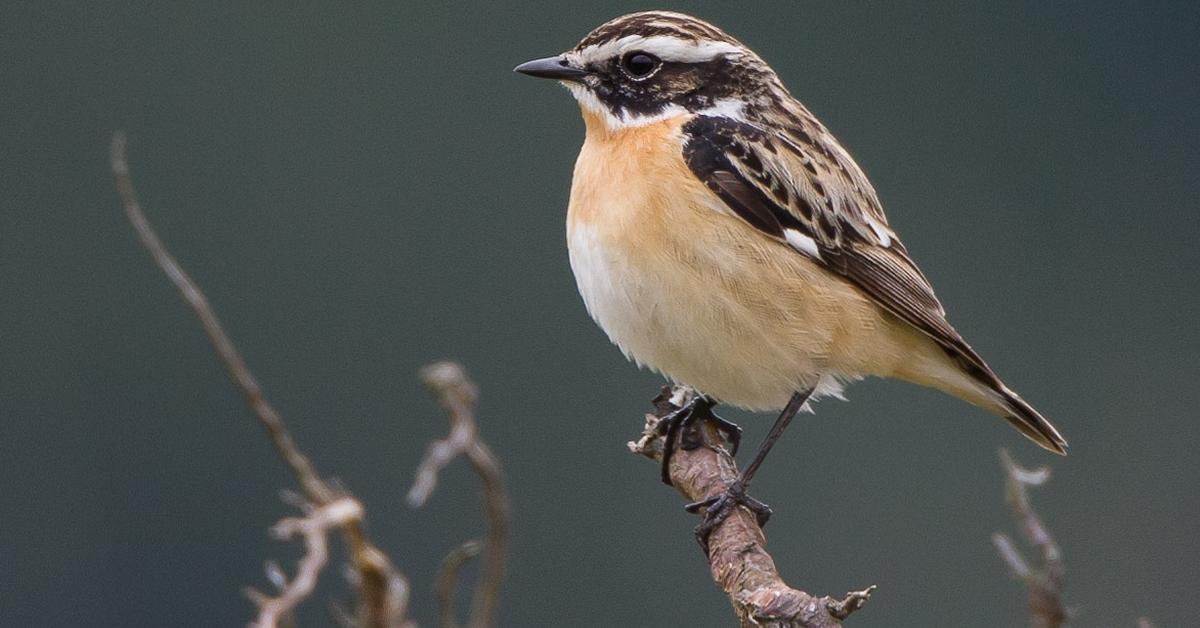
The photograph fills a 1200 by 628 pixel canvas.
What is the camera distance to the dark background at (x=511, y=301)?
23.4 metres

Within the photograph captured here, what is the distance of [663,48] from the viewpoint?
6555 millimetres

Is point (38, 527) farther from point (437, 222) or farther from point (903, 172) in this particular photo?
point (903, 172)

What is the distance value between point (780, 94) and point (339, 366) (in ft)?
63.3

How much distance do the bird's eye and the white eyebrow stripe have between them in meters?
0.03

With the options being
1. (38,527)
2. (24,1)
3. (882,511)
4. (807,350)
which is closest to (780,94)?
(807,350)

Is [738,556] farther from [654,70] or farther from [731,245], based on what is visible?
[654,70]

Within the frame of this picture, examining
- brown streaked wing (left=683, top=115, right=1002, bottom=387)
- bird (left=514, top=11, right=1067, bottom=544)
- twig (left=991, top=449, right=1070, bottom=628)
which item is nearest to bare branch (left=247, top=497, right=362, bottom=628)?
twig (left=991, top=449, right=1070, bottom=628)

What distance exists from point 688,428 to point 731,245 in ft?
2.17

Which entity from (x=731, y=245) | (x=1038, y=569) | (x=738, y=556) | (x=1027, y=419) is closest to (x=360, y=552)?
(x=1038, y=569)

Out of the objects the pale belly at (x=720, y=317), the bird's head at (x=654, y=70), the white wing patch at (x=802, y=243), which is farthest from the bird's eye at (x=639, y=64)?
the white wing patch at (x=802, y=243)

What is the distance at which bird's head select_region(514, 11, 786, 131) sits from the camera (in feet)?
21.5

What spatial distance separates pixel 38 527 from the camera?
25844mm

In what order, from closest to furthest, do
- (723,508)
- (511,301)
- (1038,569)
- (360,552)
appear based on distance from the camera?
(360,552), (1038,569), (723,508), (511,301)

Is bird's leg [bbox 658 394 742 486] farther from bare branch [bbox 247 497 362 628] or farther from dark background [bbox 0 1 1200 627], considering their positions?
dark background [bbox 0 1 1200 627]
